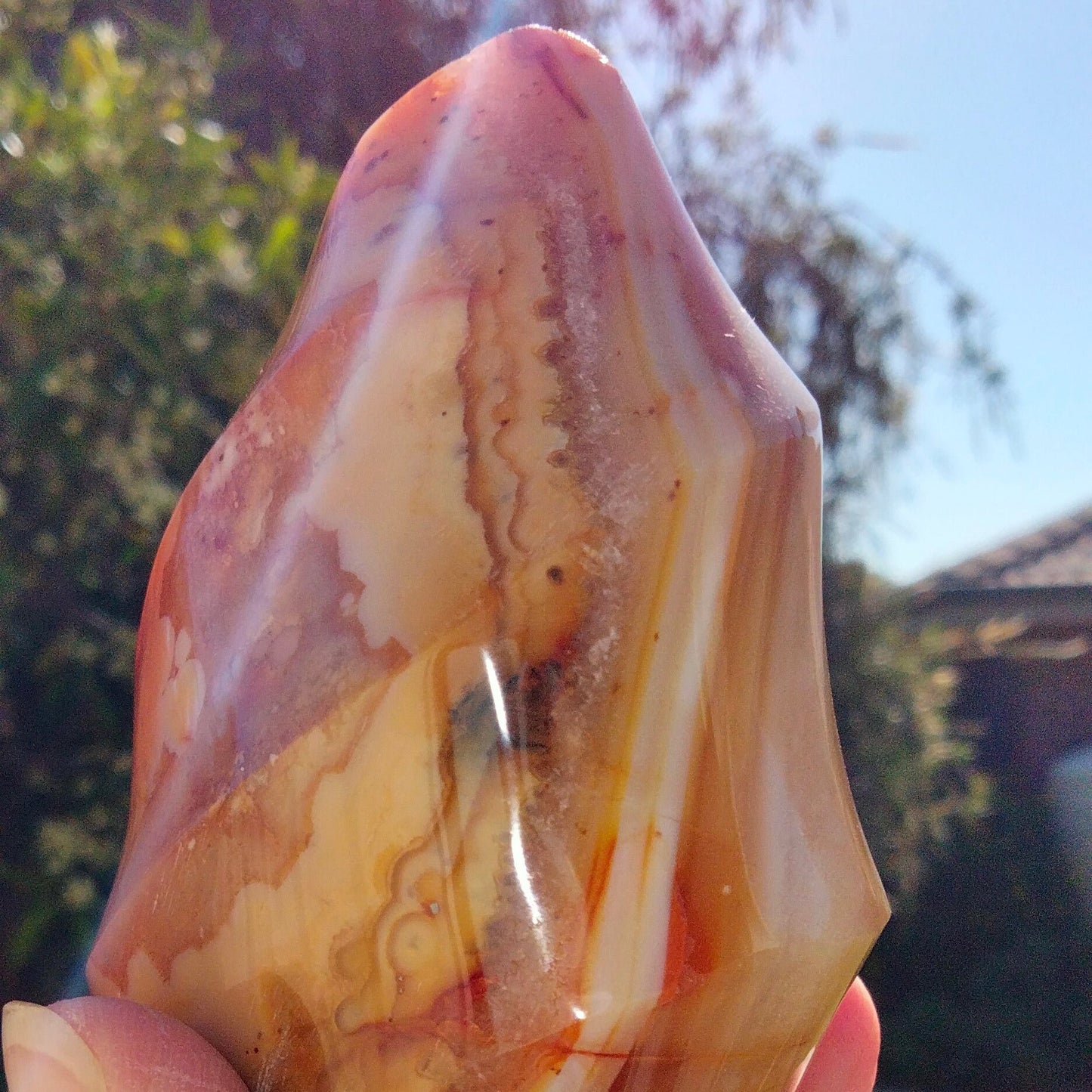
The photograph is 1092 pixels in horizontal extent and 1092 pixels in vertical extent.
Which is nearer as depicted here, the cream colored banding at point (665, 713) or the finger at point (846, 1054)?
the cream colored banding at point (665, 713)

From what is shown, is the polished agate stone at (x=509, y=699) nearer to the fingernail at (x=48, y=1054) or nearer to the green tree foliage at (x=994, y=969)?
the fingernail at (x=48, y=1054)

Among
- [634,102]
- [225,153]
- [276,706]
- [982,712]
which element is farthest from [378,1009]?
[982,712]

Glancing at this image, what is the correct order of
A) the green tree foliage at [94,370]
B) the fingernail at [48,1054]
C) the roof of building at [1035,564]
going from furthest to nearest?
the roof of building at [1035,564], the green tree foliage at [94,370], the fingernail at [48,1054]

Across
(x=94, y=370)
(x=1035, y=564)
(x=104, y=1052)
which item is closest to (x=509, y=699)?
(x=104, y=1052)

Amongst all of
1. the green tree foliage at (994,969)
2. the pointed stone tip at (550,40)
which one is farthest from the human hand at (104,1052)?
the green tree foliage at (994,969)

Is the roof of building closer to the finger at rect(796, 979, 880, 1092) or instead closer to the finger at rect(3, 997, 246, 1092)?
the finger at rect(796, 979, 880, 1092)

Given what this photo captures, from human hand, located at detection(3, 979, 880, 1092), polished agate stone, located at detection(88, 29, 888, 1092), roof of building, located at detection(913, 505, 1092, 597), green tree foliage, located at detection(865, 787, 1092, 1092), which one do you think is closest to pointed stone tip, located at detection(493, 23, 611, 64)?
polished agate stone, located at detection(88, 29, 888, 1092)
